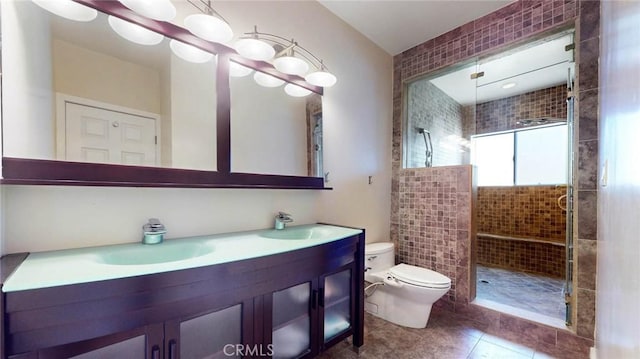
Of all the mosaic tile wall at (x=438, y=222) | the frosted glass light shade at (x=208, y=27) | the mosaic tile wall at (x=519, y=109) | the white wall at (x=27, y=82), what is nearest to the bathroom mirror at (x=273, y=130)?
the frosted glass light shade at (x=208, y=27)

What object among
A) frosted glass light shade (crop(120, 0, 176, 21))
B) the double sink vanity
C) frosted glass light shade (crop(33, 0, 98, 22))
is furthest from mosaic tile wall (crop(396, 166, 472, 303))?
frosted glass light shade (crop(33, 0, 98, 22))

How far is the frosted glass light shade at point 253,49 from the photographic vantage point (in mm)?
1510

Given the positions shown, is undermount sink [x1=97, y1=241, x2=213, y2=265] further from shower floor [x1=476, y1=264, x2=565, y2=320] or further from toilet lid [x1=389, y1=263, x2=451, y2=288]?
shower floor [x1=476, y1=264, x2=565, y2=320]

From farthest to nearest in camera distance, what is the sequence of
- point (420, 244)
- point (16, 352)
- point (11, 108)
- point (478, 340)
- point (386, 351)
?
point (420, 244) → point (478, 340) → point (386, 351) → point (11, 108) → point (16, 352)

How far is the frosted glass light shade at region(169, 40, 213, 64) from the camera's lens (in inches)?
52.3

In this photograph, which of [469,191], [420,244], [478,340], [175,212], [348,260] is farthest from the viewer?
[420,244]

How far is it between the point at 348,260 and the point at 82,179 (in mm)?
1407

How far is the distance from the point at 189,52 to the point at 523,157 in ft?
14.7

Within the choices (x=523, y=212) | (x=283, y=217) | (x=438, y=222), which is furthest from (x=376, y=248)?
(x=523, y=212)

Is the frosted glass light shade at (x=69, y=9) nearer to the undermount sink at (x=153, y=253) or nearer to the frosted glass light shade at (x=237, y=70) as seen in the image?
the frosted glass light shade at (x=237, y=70)

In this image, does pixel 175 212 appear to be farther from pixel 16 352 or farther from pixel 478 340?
pixel 478 340

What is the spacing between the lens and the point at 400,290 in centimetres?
201

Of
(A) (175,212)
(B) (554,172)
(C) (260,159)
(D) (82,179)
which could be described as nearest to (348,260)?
(C) (260,159)

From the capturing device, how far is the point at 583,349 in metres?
1.68
